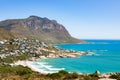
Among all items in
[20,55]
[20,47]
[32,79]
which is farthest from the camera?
[20,47]

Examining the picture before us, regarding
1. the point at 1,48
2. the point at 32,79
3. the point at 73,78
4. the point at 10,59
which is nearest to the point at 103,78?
the point at 73,78

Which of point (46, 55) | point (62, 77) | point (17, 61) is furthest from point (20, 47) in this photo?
point (62, 77)

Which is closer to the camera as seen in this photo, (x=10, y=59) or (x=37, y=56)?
(x=10, y=59)

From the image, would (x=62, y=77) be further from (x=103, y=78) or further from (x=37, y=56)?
(x=37, y=56)

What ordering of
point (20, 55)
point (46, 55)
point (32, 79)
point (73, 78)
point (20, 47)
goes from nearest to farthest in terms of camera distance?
1. point (32, 79)
2. point (73, 78)
3. point (20, 55)
4. point (46, 55)
5. point (20, 47)

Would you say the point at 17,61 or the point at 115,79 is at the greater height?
the point at 115,79

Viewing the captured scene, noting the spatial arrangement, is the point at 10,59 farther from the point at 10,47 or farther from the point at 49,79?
Result: the point at 49,79

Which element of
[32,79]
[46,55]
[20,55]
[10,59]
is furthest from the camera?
[46,55]

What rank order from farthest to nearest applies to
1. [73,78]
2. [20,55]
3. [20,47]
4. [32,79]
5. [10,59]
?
[20,47] < [20,55] < [10,59] < [73,78] < [32,79]

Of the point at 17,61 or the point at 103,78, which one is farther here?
the point at 17,61
